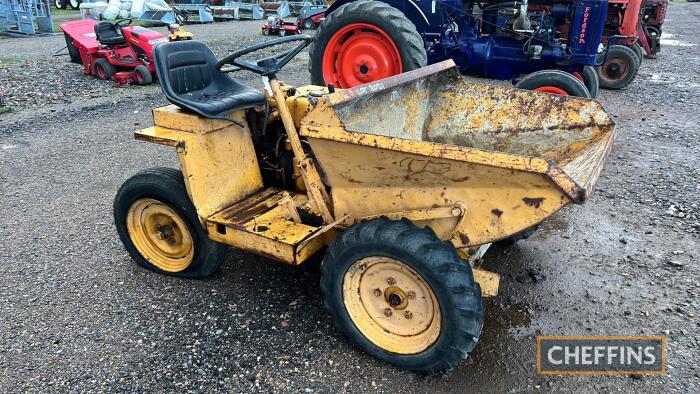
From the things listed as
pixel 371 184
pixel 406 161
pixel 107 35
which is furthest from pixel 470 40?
pixel 107 35

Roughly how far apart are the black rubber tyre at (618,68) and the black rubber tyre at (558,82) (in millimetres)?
3943

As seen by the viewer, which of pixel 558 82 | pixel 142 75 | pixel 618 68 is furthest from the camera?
pixel 142 75

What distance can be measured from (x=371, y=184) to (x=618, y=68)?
7.89 meters

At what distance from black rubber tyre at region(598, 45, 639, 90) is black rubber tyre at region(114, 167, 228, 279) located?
794cm

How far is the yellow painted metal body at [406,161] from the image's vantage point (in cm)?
217

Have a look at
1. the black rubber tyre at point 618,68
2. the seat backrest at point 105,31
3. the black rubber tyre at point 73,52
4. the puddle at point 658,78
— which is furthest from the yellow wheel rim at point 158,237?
the puddle at point 658,78

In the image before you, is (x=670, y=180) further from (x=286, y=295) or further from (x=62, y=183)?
(x=62, y=183)

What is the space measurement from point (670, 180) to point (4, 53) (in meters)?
13.3

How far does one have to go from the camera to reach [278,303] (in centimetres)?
303

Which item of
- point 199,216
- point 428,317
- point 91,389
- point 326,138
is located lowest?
point 91,389

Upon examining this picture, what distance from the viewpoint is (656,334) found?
9.11 ft

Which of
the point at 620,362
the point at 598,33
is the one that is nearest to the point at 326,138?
the point at 620,362

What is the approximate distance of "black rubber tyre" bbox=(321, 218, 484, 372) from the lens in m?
2.23

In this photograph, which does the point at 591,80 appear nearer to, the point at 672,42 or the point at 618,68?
the point at 618,68
